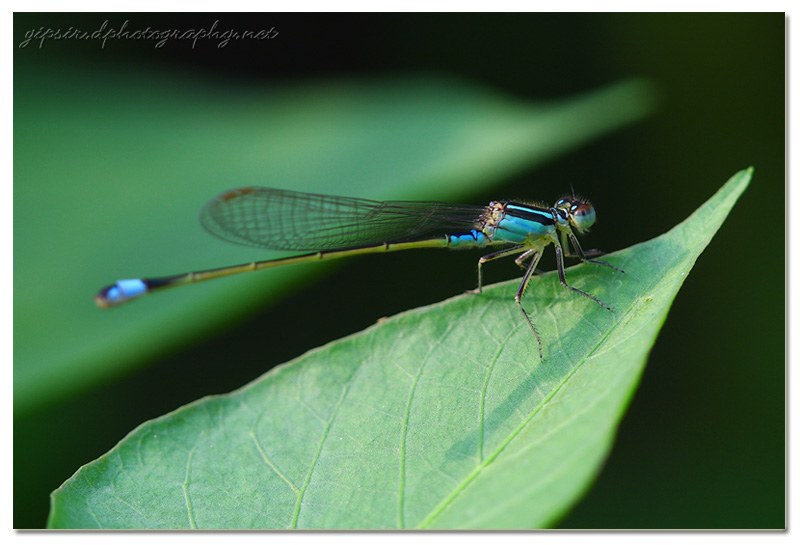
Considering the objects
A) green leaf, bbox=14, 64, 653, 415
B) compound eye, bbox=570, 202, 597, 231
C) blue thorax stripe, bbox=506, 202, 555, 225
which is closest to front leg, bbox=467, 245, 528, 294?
blue thorax stripe, bbox=506, 202, 555, 225

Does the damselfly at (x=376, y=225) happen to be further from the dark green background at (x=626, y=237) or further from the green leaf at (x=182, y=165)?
the dark green background at (x=626, y=237)

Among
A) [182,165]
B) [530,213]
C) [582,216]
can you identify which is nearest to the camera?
[582,216]

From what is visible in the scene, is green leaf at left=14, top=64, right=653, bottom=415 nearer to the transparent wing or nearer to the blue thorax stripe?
the transparent wing

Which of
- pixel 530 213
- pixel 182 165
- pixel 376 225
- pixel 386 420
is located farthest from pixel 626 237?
pixel 182 165

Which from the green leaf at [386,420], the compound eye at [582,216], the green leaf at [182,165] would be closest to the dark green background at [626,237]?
the green leaf at [182,165]

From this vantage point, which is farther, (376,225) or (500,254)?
(376,225)

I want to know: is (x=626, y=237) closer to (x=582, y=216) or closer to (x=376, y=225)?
(x=582, y=216)
